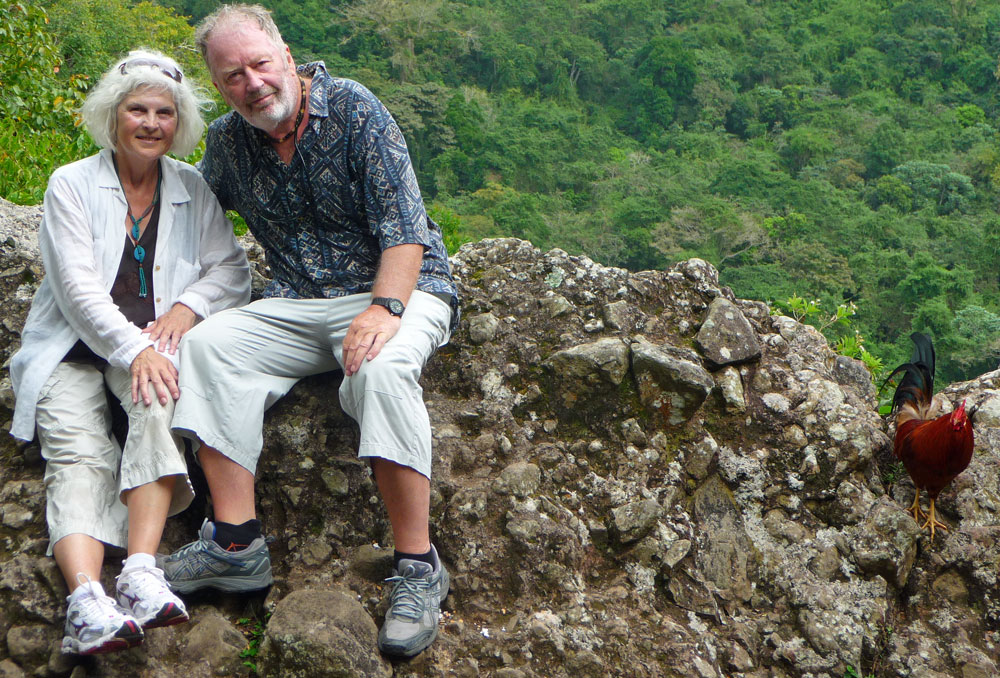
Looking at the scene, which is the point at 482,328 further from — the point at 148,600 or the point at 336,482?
the point at 148,600

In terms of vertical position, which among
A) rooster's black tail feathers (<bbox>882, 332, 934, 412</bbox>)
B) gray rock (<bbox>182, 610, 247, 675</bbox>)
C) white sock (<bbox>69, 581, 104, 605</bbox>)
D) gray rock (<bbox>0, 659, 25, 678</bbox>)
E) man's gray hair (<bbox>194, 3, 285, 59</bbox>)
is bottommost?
gray rock (<bbox>182, 610, 247, 675</bbox>)

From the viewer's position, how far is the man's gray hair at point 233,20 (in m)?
2.67

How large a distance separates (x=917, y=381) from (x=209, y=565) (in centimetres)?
241

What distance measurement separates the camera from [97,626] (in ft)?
6.99

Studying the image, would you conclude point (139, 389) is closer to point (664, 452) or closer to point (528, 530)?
point (528, 530)

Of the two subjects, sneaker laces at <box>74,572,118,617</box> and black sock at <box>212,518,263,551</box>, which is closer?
sneaker laces at <box>74,572,118,617</box>

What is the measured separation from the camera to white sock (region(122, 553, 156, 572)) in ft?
7.43

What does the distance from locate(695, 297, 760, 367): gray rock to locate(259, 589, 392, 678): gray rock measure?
1.51 m

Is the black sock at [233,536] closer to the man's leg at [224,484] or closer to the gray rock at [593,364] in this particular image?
the man's leg at [224,484]

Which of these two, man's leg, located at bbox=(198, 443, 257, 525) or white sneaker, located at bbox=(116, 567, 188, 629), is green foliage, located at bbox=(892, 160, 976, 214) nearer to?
man's leg, located at bbox=(198, 443, 257, 525)

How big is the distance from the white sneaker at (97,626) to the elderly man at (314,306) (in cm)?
27

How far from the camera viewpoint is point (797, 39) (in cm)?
5775

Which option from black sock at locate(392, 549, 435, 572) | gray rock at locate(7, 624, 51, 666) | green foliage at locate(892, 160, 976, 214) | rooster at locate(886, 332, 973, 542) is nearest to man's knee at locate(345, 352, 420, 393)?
black sock at locate(392, 549, 435, 572)

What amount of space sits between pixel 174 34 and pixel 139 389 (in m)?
32.2
